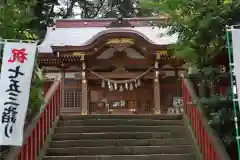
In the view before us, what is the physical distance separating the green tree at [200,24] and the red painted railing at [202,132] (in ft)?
1.88

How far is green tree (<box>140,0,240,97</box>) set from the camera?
5.02 m

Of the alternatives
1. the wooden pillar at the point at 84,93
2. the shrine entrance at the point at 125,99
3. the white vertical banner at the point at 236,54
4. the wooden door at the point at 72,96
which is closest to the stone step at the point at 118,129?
the white vertical banner at the point at 236,54

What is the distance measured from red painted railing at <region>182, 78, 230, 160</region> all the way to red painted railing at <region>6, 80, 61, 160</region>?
7.95 ft

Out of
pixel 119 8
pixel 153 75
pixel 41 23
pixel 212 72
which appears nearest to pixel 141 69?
pixel 153 75

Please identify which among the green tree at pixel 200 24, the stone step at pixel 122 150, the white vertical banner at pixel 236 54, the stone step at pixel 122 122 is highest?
the green tree at pixel 200 24

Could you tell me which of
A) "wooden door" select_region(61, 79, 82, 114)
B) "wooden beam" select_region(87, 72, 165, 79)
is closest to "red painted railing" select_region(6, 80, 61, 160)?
"wooden door" select_region(61, 79, 82, 114)

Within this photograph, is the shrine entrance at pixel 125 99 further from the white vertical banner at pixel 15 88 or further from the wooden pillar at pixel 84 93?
the white vertical banner at pixel 15 88

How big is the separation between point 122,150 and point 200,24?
267 centimetres

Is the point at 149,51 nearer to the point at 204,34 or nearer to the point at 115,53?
the point at 115,53

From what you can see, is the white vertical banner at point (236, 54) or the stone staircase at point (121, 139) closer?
the white vertical banner at point (236, 54)

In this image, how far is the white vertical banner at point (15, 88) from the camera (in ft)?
14.1

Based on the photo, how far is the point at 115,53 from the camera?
1360cm

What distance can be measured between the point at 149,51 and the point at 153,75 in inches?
41.9

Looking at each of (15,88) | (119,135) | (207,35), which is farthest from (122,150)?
(15,88)
